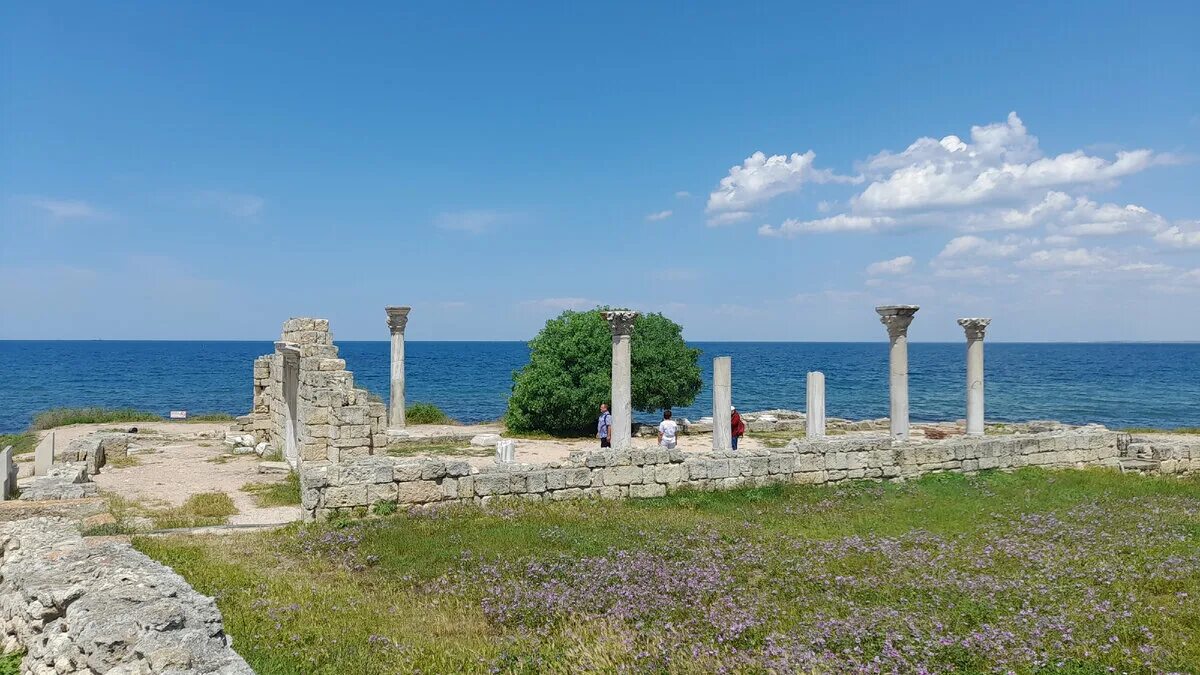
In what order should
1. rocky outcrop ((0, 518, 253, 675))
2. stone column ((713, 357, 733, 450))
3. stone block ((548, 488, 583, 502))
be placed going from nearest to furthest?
rocky outcrop ((0, 518, 253, 675)), stone block ((548, 488, 583, 502)), stone column ((713, 357, 733, 450))

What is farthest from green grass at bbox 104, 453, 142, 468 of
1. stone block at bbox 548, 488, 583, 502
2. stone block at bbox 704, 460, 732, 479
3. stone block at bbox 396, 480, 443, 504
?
stone block at bbox 704, 460, 732, 479

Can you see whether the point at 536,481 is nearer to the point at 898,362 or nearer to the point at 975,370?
the point at 898,362

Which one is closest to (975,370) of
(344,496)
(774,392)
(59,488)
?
(344,496)

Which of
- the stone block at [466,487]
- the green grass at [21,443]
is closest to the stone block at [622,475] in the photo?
the stone block at [466,487]

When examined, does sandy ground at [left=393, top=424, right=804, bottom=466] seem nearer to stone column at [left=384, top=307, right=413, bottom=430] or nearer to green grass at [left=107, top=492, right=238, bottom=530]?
stone column at [left=384, top=307, right=413, bottom=430]

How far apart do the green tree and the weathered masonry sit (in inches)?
308

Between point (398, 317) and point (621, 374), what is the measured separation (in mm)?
9022

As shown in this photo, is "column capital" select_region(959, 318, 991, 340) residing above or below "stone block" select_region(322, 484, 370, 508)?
above

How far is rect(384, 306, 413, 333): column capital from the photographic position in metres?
22.6

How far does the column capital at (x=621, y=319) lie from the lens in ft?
54.1

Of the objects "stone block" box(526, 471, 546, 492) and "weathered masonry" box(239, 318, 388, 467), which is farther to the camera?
"weathered masonry" box(239, 318, 388, 467)

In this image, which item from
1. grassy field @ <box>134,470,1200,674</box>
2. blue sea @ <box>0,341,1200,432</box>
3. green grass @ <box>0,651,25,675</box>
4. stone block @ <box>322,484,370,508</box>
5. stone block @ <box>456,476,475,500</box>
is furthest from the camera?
blue sea @ <box>0,341,1200,432</box>

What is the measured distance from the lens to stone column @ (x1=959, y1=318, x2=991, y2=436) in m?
19.2

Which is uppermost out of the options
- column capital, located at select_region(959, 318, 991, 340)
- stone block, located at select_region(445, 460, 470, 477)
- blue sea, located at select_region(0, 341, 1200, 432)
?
column capital, located at select_region(959, 318, 991, 340)
